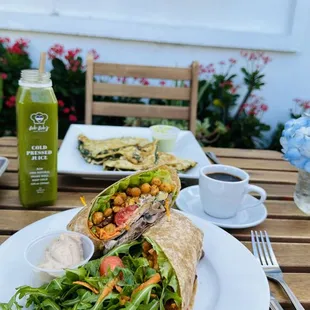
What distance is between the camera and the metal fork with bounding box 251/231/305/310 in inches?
33.1

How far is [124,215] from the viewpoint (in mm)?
1062

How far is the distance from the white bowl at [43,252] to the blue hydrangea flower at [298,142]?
64cm

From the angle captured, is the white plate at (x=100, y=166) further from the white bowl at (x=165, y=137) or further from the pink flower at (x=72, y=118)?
the pink flower at (x=72, y=118)

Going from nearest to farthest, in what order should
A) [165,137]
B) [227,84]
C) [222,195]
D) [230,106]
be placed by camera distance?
[222,195]
[165,137]
[227,84]
[230,106]

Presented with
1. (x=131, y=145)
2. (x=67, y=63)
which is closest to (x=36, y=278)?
(x=131, y=145)

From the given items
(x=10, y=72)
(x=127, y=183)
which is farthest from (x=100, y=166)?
(x=10, y=72)

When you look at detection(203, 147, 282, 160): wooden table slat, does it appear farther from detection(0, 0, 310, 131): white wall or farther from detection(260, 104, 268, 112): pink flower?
detection(0, 0, 310, 131): white wall

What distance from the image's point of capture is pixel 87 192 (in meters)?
1.30

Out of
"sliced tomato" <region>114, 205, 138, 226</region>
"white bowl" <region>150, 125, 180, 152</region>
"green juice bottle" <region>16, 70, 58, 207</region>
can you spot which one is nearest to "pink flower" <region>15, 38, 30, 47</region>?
"white bowl" <region>150, 125, 180, 152</region>

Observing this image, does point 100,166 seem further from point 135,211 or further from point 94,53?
point 94,53

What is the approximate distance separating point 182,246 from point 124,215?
0.73ft

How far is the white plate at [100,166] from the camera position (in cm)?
133

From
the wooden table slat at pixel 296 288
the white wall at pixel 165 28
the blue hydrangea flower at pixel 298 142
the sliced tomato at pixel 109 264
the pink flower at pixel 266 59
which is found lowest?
the wooden table slat at pixel 296 288

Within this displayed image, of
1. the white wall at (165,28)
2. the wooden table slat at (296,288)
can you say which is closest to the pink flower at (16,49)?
the white wall at (165,28)
